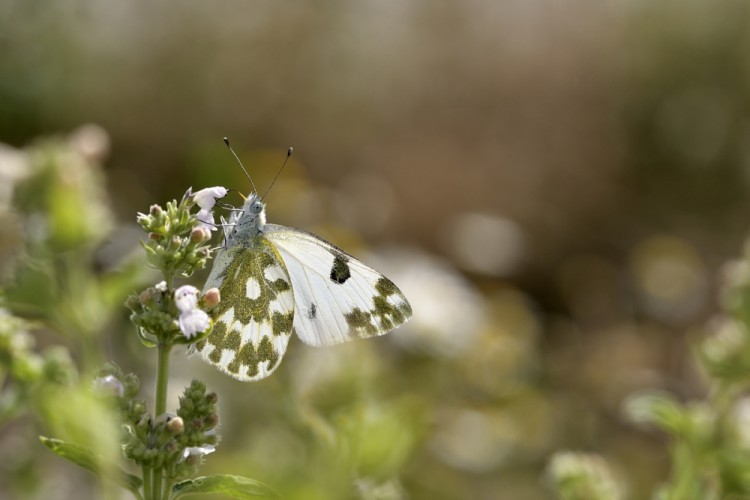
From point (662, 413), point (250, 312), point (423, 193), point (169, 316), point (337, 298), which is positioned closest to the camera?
point (169, 316)

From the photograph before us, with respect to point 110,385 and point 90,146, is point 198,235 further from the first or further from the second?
point 90,146

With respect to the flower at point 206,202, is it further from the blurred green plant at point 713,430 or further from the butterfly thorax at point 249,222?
the blurred green plant at point 713,430

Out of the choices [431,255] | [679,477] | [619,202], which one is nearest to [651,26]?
[619,202]

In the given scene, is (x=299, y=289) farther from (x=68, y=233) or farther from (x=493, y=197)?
(x=493, y=197)

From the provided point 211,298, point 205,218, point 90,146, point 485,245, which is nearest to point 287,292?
point 205,218

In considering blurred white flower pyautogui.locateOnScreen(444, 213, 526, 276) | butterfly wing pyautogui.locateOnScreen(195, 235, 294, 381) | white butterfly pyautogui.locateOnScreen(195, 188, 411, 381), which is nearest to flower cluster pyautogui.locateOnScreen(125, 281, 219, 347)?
butterfly wing pyautogui.locateOnScreen(195, 235, 294, 381)

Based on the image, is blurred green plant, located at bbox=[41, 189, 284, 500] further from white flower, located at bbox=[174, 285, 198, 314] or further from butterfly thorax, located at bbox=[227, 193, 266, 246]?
butterfly thorax, located at bbox=[227, 193, 266, 246]

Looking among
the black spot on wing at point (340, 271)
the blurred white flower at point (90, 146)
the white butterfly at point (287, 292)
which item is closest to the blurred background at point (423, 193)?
the blurred white flower at point (90, 146)
